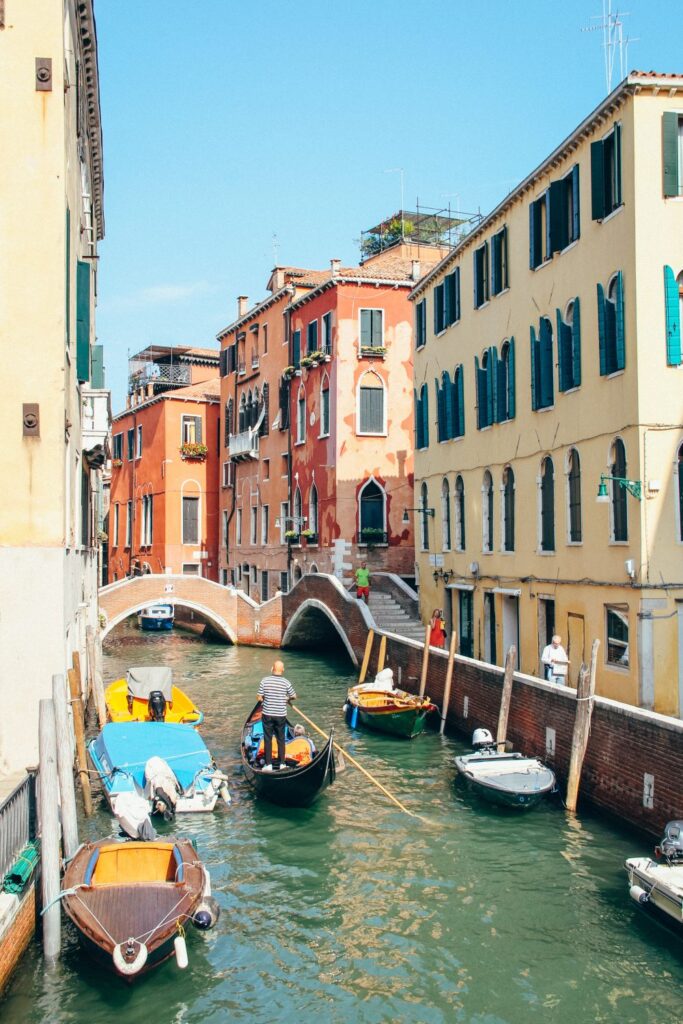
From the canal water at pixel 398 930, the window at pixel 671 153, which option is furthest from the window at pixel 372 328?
the canal water at pixel 398 930

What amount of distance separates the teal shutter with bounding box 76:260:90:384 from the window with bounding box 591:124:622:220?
236 inches

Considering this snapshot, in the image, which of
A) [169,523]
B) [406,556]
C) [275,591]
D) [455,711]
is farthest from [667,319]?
[169,523]

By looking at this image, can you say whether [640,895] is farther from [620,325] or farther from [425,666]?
[425,666]

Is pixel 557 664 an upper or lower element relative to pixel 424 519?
lower

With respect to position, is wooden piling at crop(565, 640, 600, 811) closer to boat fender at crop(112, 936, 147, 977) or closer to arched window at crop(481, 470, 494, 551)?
boat fender at crop(112, 936, 147, 977)

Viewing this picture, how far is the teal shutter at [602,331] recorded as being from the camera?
12.0 m

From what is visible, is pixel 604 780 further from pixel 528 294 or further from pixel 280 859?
pixel 528 294

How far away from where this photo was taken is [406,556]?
25.0 meters

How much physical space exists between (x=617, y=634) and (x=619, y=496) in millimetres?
1581

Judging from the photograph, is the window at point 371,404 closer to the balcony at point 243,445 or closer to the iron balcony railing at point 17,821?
the balcony at point 243,445

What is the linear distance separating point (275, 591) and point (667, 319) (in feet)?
63.1

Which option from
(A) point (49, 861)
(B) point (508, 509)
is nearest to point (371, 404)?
(B) point (508, 509)

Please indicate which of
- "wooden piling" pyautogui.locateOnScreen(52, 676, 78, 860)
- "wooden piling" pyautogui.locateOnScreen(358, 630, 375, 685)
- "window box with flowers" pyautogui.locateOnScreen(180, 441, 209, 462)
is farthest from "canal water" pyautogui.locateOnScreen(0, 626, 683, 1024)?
"window box with flowers" pyautogui.locateOnScreen(180, 441, 209, 462)

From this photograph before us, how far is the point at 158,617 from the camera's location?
3055 cm
